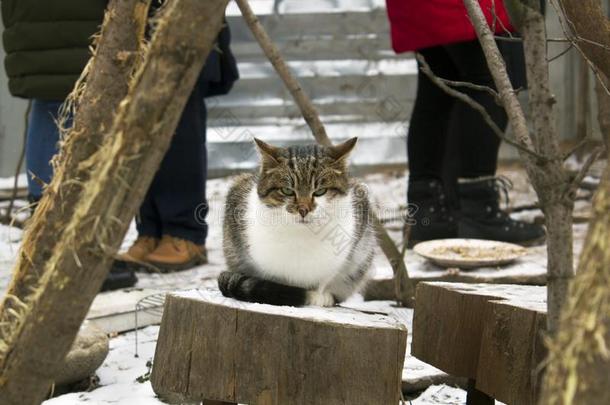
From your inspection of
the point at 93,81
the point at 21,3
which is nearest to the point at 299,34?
the point at 21,3

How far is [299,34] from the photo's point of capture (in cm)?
598

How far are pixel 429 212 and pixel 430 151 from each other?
0.91 ft

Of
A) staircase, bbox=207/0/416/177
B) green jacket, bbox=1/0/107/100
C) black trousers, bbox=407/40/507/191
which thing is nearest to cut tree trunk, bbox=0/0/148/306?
green jacket, bbox=1/0/107/100

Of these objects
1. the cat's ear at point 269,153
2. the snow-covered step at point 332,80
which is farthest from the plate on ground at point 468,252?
the snow-covered step at point 332,80

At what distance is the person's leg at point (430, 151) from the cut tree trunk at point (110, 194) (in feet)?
7.98

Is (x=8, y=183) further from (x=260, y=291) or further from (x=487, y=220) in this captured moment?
(x=260, y=291)

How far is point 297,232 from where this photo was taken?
81.6 inches

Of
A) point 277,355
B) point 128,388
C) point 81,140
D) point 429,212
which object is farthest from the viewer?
point 429,212

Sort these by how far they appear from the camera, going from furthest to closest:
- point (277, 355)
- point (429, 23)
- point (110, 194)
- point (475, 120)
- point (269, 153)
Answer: point (475, 120) < point (429, 23) < point (269, 153) < point (277, 355) < point (110, 194)

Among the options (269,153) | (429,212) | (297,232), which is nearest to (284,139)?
(429,212)

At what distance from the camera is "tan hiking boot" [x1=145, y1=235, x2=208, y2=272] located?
381cm

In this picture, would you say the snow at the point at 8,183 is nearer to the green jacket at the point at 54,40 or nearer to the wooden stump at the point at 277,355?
the green jacket at the point at 54,40

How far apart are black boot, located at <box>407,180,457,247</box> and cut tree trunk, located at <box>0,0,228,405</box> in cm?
246

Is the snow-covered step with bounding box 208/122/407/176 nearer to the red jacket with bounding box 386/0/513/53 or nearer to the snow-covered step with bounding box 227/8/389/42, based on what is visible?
the snow-covered step with bounding box 227/8/389/42
